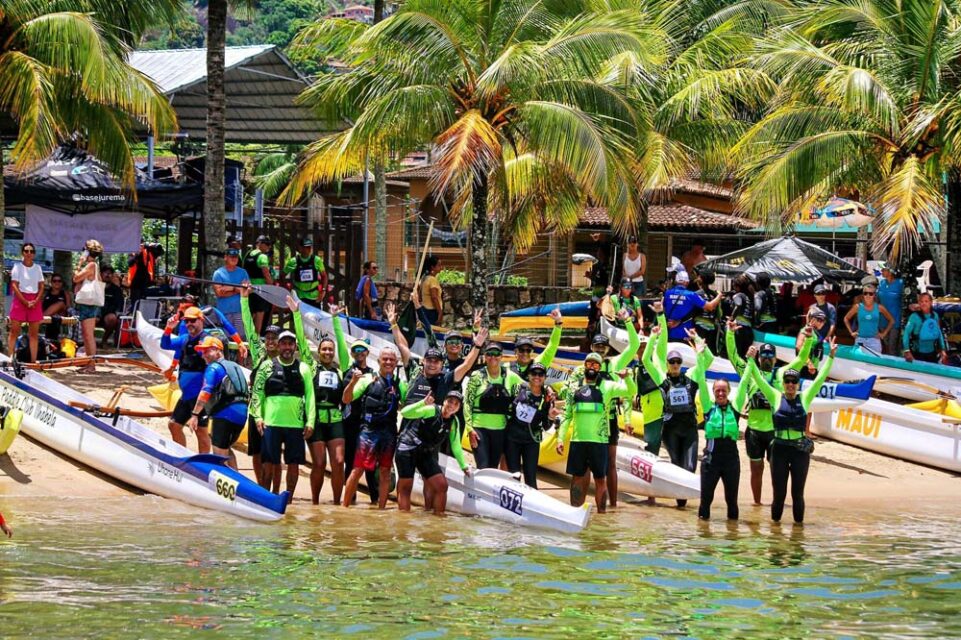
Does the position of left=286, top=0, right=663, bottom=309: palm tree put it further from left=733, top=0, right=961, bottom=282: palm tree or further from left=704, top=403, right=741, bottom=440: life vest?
left=704, top=403, right=741, bottom=440: life vest

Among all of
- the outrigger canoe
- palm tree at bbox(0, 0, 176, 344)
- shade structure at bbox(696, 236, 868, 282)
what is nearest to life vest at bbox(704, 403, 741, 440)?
the outrigger canoe

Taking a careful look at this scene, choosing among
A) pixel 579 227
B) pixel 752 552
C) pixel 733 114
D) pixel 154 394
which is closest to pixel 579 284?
pixel 579 227

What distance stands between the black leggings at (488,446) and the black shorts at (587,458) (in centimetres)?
75

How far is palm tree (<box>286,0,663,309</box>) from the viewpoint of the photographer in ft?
57.5

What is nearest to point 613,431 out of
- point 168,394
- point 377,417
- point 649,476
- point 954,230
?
point 649,476

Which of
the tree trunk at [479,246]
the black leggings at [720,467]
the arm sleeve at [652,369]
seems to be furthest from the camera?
the tree trunk at [479,246]

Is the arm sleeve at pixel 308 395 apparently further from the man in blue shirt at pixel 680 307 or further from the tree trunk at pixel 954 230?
the tree trunk at pixel 954 230

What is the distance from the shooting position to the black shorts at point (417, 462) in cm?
1370

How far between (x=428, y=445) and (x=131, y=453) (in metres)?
3.21

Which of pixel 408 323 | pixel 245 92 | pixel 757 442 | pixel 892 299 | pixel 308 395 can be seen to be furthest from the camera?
pixel 245 92

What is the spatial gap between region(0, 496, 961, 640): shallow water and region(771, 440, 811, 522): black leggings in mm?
317

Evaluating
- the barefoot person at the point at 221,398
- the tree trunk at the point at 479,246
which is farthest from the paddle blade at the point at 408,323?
the barefoot person at the point at 221,398

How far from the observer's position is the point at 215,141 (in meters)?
20.9

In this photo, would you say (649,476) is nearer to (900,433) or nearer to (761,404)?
(761,404)
